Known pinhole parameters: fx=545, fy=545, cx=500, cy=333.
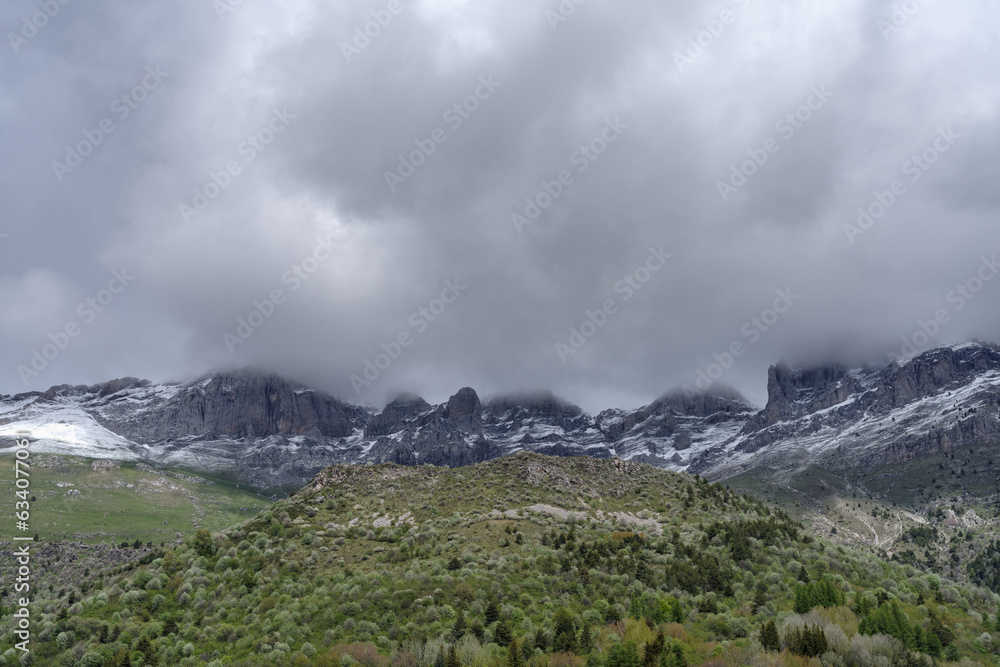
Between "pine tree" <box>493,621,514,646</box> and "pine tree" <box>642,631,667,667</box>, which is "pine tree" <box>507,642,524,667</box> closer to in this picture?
"pine tree" <box>493,621,514,646</box>

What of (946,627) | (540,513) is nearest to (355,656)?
(540,513)

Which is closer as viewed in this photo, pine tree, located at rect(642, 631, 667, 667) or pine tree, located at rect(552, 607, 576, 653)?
pine tree, located at rect(642, 631, 667, 667)

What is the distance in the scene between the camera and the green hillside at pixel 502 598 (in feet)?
98.3

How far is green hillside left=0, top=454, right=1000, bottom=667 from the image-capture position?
2997 centimetres

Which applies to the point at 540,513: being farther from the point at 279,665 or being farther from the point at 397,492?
the point at 279,665

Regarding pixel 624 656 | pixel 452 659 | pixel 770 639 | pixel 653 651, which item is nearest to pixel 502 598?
pixel 452 659

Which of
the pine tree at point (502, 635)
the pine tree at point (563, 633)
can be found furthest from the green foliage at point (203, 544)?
the pine tree at point (563, 633)

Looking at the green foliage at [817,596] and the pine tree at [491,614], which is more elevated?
the pine tree at [491,614]

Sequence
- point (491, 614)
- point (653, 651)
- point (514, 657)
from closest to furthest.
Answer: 1. point (653, 651)
2. point (514, 657)
3. point (491, 614)

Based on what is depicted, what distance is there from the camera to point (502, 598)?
37.0 metres

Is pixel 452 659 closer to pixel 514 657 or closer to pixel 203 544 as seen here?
pixel 514 657

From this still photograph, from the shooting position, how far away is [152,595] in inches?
1516

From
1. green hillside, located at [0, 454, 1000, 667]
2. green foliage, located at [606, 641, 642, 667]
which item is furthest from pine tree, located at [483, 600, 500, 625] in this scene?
green foliage, located at [606, 641, 642, 667]

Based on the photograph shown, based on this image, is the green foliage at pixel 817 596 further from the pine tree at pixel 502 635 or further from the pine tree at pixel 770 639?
the pine tree at pixel 502 635
